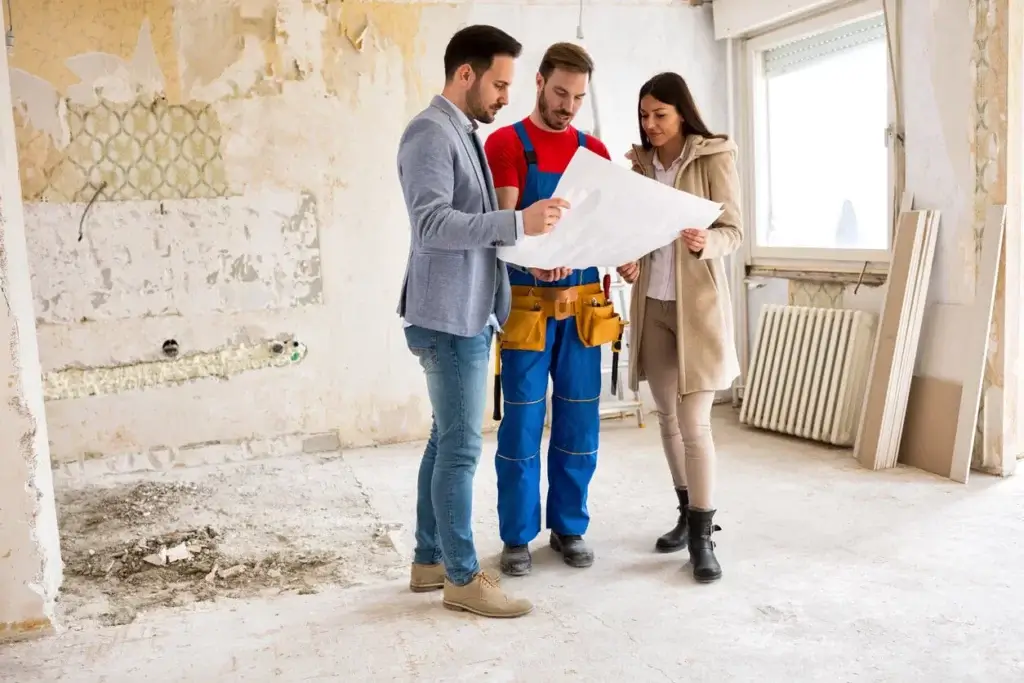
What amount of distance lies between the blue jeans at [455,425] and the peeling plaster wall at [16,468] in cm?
109

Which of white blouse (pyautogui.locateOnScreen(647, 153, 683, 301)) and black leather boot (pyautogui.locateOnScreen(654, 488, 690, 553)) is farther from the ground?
white blouse (pyautogui.locateOnScreen(647, 153, 683, 301))

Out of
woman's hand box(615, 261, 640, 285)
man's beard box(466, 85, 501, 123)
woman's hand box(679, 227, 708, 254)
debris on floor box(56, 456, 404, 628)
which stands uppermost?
man's beard box(466, 85, 501, 123)

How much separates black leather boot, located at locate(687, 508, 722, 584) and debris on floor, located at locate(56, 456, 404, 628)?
0.94m

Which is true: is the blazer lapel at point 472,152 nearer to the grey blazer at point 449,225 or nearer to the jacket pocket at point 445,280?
the grey blazer at point 449,225

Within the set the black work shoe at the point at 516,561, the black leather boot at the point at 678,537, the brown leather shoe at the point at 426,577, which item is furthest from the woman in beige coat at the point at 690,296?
the brown leather shoe at the point at 426,577

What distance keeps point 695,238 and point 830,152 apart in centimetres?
253

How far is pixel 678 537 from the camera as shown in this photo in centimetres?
302

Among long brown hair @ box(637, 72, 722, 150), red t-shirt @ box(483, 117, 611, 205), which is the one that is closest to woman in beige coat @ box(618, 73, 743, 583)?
long brown hair @ box(637, 72, 722, 150)

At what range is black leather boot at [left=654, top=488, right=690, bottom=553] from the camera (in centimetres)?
300

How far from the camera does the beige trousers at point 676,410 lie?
108 inches

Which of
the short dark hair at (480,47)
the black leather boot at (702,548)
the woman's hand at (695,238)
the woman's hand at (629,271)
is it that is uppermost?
the short dark hair at (480,47)

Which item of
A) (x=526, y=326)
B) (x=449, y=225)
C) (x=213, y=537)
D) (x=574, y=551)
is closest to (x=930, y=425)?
(x=574, y=551)

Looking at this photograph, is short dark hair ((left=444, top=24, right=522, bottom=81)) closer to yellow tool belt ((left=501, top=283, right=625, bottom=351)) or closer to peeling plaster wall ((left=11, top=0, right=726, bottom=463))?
yellow tool belt ((left=501, top=283, right=625, bottom=351))

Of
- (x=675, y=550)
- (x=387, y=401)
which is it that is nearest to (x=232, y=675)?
(x=675, y=550)
